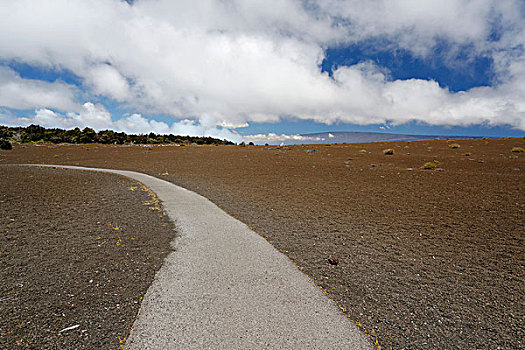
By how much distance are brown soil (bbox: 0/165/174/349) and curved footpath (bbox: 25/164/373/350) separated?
0.39 meters

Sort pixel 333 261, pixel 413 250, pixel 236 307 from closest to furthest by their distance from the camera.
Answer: pixel 236 307
pixel 333 261
pixel 413 250

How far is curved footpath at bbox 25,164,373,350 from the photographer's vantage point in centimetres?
312

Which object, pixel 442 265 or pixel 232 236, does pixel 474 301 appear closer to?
pixel 442 265

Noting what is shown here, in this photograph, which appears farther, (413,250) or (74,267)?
(413,250)

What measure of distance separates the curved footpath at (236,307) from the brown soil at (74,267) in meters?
0.39

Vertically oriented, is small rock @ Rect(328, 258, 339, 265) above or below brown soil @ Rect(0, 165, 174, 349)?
below

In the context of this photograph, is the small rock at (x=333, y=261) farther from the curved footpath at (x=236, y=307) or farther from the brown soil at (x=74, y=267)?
the brown soil at (x=74, y=267)

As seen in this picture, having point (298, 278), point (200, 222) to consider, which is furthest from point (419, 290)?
point (200, 222)

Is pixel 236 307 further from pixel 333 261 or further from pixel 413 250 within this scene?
pixel 413 250

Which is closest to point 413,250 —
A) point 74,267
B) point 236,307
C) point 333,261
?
point 333,261

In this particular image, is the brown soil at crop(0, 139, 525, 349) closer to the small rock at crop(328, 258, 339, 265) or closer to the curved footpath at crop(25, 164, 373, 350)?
the small rock at crop(328, 258, 339, 265)

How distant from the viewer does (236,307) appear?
3697mm

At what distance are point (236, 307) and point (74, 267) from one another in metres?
3.44

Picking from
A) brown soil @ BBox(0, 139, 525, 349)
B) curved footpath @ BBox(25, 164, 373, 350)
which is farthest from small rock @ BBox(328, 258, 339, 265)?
curved footpath @ BBox(25, 164, 373, 350)
